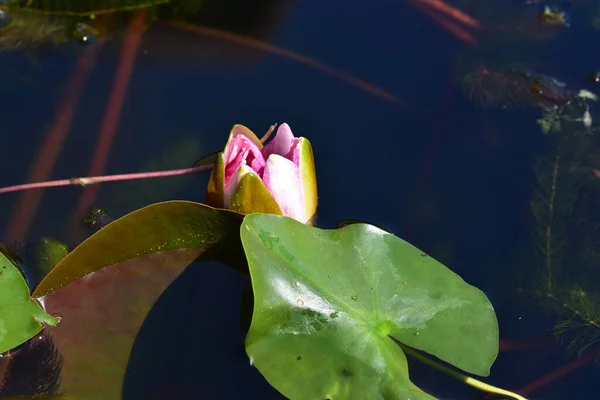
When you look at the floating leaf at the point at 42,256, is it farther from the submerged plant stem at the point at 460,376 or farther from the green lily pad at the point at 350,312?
the submerged plant stem at the point at 460,376

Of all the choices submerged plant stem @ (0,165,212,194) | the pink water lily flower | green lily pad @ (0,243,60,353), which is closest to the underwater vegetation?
the pink water lily flower

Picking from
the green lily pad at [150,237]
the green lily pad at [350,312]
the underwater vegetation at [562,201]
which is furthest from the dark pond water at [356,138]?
the green lily pad at [350,312]

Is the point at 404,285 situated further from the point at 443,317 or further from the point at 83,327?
the point at 83,327

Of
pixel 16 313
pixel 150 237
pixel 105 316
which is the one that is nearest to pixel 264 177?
pixel 150 237

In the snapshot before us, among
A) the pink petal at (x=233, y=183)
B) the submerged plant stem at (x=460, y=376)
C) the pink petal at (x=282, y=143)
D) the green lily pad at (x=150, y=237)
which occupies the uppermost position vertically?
the pink petal at (x=282, y=143)

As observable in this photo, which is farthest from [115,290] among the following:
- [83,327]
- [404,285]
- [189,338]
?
[404,285]

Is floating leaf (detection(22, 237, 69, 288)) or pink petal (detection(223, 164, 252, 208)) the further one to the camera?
floating leaf (detection(22, 237, 69, 288))

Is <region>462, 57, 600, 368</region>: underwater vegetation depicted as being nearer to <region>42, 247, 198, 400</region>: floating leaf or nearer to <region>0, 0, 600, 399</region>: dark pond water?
<region>0, 0, 600, 399</region>: dark pond water
